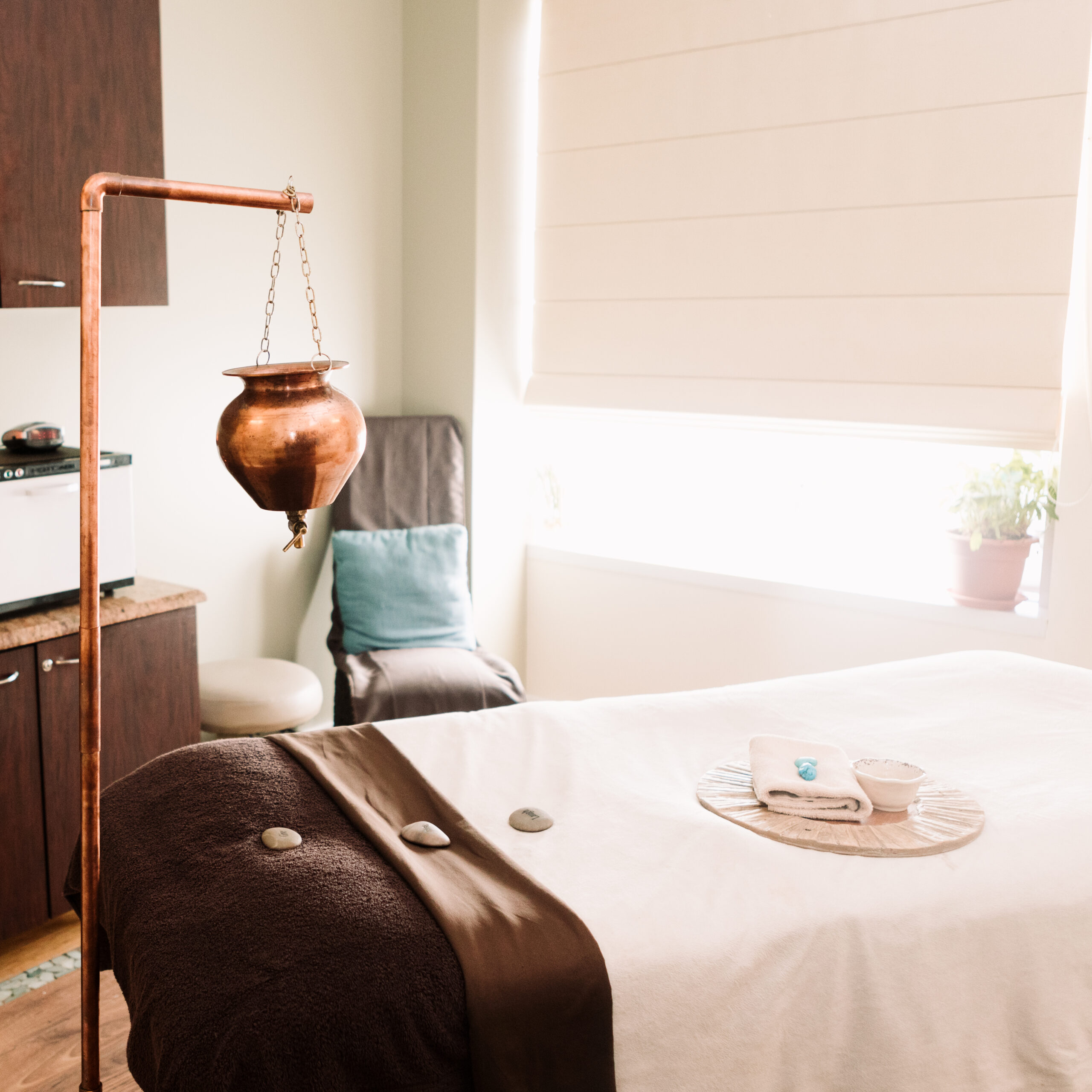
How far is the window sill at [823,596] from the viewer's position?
3.01 m

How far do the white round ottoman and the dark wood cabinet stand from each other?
0.25 metres

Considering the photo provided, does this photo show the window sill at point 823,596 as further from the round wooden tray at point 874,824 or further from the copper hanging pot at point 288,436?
the copper hanging pot at point 288,436

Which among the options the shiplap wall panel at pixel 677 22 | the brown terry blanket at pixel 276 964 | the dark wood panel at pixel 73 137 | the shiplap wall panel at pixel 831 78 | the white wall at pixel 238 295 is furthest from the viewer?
the shiplap wall panel at pixel 677 22

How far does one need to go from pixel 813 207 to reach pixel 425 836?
2295 mm

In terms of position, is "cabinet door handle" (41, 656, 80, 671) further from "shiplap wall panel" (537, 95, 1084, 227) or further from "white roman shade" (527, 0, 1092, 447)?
"shiplap wall panel" (537, 95, 1084, 227)

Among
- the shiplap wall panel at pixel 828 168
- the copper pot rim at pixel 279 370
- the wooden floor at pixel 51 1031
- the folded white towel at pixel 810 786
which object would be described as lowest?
the wooden floor at pixel 51 1031

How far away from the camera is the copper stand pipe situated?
4.31 ft

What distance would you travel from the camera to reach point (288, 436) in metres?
1.19

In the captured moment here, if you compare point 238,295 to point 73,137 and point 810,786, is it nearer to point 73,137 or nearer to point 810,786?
point 73,137

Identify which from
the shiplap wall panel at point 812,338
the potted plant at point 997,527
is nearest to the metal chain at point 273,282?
the shiplap wall panel at point 812,338

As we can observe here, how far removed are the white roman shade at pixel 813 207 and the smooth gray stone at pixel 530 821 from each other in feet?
6.26

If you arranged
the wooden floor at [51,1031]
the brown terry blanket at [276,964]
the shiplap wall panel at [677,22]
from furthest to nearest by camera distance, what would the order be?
the shiplap wall panel at [677,22], the wooden floor at [51,1031], the brown terry blanket at [276,964]

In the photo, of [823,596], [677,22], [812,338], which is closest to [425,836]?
[823,596]

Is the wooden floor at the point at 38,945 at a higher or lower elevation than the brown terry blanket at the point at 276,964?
lower
